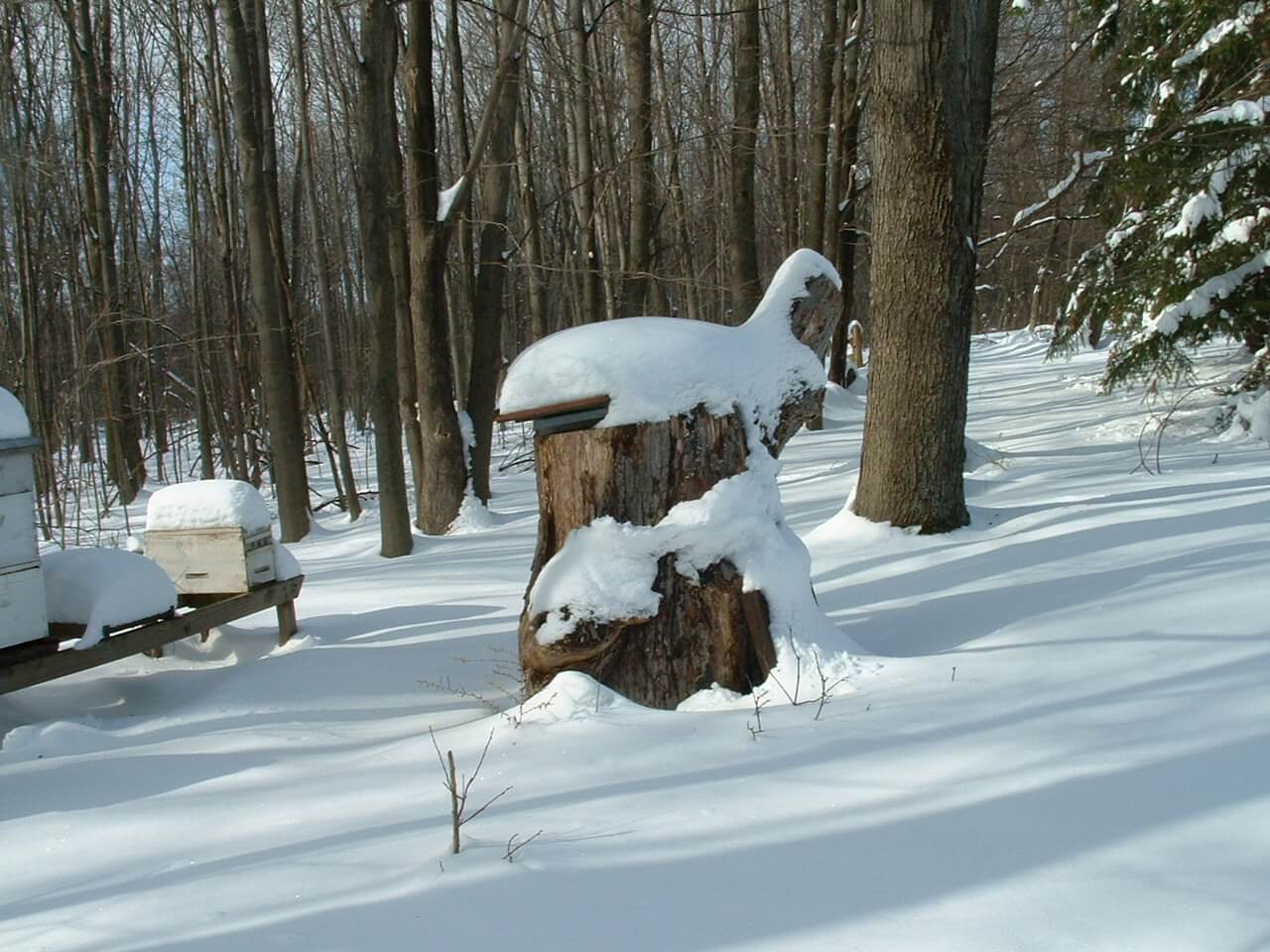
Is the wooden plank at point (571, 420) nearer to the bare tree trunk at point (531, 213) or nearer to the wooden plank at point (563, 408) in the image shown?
the wooden plank at point (563, 408)

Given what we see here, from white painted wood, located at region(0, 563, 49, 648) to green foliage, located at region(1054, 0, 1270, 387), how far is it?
28.2 feet

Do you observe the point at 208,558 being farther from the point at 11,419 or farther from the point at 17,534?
the point at 11,419

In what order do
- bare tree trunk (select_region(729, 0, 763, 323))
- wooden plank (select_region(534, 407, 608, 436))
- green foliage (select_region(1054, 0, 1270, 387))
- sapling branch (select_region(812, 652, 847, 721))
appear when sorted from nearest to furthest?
sapling branch (select_region(812, 652, 847, 721))
wooden plank (select_region(534, 407, 608, 436))
green foliage (select_region(1054, 0, 1270, 387))
bare tree trunk (select_region(729, 0, 763, 323))

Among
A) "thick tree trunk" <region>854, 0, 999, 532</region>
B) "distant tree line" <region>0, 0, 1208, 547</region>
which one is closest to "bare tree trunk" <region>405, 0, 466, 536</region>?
"distant tree line" <region>0, 0, 1208, 547</region>

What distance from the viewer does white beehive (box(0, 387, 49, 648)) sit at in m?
4.21

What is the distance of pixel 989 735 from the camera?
2959mm

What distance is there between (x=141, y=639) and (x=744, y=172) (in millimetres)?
9815

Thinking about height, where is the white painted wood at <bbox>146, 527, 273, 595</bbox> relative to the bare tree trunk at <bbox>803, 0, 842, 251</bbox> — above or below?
below

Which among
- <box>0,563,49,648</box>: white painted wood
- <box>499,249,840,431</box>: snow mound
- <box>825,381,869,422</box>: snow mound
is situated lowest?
<box>825,381,869,422</box>: snow mound

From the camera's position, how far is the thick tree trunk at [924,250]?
6031 mm

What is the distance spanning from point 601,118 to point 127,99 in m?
10.1

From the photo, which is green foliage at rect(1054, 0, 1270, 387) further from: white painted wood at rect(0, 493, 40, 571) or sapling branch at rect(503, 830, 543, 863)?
white painted wood at rect(0, 493, 40, 571)

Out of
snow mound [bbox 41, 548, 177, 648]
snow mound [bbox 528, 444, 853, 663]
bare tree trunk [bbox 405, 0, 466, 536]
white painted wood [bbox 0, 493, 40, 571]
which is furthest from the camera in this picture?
bare tree trunk [bbox 405, 0, 466, 536]

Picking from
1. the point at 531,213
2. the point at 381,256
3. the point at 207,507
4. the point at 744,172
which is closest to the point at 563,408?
the point at 207,507
